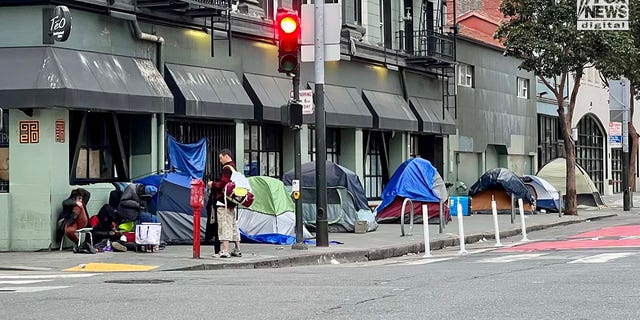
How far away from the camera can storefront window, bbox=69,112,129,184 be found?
809 inches

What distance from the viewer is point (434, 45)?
1417 inches

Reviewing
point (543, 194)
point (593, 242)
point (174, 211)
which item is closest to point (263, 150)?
point (174, 211)

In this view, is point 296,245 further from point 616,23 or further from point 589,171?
point 589,171

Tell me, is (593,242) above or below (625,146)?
below

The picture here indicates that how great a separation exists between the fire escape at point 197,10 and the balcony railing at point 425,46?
11666 mm

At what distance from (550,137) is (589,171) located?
21.4 ft

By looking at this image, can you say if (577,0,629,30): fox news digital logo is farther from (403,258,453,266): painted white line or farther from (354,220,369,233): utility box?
(403,258,453,266): painted white line

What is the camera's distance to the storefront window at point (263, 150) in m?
26.9

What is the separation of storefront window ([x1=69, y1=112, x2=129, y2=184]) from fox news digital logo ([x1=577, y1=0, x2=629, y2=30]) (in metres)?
16.9

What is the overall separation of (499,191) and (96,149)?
60.2 ft

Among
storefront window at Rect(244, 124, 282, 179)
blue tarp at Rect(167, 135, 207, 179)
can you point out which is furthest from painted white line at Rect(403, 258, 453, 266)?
storefront window at Rect(244, 124, 282, 179)

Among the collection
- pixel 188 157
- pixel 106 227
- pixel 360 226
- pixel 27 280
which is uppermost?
pixel 188 157

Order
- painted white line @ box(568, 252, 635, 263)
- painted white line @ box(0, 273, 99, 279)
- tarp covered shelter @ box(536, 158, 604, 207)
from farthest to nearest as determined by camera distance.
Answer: tarp covered shelter @ box(536, 158, 604, 207)
painted white line @ box(568, 252, 635, 263)
painted white line @ box(0, 273, 99, 279)

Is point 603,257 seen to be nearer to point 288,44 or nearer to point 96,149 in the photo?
point 288,44
